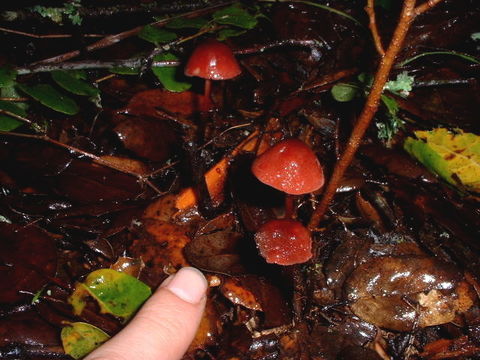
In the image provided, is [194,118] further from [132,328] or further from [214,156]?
[132,328]

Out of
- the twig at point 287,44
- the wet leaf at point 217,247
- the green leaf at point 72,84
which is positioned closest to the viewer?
the wet leaf at point 217,247

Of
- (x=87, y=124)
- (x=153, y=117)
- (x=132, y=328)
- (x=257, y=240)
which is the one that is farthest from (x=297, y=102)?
(x=132, y=328)

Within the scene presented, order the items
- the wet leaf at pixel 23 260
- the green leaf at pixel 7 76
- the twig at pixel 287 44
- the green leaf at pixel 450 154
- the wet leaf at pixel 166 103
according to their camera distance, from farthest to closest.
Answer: the twig at pixel 287 44 < the wet leaf at pixel 166 103 < the green leaf at pixel 7 76 < the green leaf at pixel 450 154 < the wet leaf at pixel 23 260

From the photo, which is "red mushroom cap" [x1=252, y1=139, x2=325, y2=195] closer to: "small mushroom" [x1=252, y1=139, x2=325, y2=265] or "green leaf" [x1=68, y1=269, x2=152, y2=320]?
"small mushroom" [x1=252, y1=139, x2=325, y2=265]

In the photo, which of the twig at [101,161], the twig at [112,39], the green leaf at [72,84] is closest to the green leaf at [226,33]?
the twig at [112,39]

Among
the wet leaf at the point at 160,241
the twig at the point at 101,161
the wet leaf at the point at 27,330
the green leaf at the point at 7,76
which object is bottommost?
the wet leaf at the point at 27,330

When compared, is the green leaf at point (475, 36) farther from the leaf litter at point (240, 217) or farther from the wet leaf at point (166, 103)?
the wet leaf at point (166, 103)

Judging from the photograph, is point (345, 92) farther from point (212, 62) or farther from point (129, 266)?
point (129, 266)
